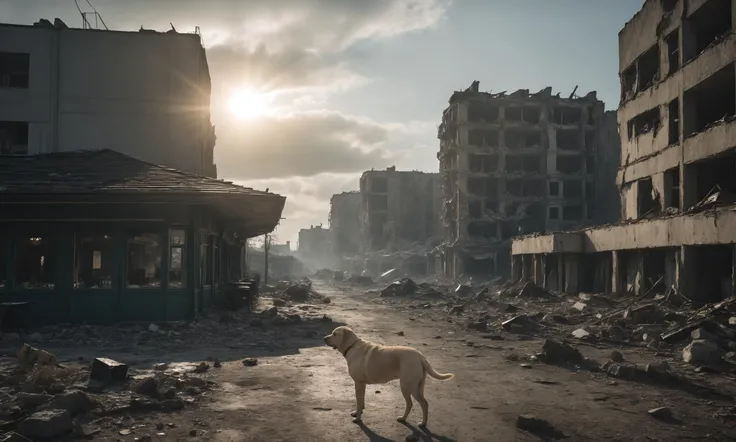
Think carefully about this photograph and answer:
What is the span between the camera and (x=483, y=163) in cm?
6209

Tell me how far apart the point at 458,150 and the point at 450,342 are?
155 feet

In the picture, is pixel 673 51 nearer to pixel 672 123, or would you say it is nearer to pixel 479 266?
pixel 672 123

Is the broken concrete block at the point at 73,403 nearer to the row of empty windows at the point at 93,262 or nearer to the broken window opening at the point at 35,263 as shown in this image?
the row of empty windows at the point at 93,262

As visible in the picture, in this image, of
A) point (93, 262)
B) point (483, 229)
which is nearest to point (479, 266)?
point (483, 229)

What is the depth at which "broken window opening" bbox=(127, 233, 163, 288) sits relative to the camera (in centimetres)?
1697

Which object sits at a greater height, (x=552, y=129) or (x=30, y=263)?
(x=552, y=129)

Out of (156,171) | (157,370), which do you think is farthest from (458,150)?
(157,370)

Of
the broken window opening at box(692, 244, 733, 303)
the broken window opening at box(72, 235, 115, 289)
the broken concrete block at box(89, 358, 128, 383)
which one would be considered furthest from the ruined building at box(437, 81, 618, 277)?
the broken concrete block at box(89, 358, 128, 383)

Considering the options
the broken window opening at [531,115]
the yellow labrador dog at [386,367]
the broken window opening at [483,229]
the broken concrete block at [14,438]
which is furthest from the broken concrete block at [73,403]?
the broken window opening at [531,115]

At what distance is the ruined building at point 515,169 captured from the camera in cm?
6069

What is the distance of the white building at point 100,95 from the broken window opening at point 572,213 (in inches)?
1726

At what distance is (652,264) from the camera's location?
24359 millimetres

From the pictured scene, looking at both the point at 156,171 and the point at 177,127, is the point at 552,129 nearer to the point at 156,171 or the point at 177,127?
the point at 177,127

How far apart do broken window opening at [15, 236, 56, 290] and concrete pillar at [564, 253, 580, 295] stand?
2474 cm
